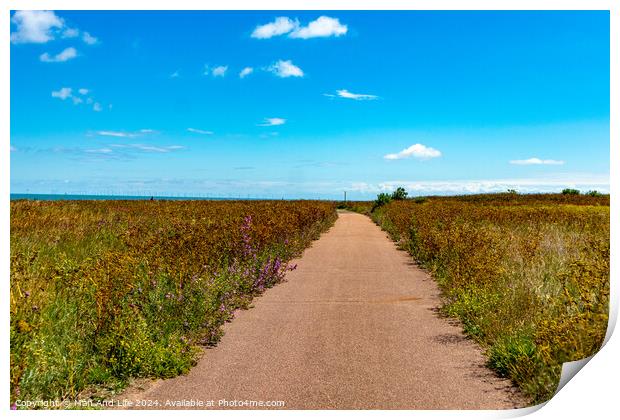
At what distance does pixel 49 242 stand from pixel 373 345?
19.2ft

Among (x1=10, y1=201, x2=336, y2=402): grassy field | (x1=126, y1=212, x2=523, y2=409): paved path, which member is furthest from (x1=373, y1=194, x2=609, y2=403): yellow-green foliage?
(x1=10, y1=201, x2=336, y2=402): grassy field

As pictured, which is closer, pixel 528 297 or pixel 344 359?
pixel 344 359

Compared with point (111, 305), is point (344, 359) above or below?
below

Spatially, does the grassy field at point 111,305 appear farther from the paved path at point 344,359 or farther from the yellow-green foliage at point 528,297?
the yellow-green foliage at point 528,297

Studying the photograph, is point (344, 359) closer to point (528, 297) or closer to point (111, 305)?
point (111, 305)

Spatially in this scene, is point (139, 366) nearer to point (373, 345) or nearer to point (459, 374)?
point (373, 345)

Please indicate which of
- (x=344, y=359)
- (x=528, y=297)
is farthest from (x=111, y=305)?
(x=528, y=297)

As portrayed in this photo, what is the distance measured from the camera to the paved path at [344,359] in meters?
4.34

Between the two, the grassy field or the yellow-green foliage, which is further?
the yellow-green foliage

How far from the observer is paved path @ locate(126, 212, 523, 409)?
14.2ft

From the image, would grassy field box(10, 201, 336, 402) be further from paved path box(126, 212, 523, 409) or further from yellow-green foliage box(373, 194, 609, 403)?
yellow-green foliage box(373, 194, 609, 403)

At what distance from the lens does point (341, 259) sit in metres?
14.1

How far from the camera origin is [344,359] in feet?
17.2


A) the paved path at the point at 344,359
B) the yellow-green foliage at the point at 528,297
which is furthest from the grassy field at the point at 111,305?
the yellow-green foliage at the point at 528,297
